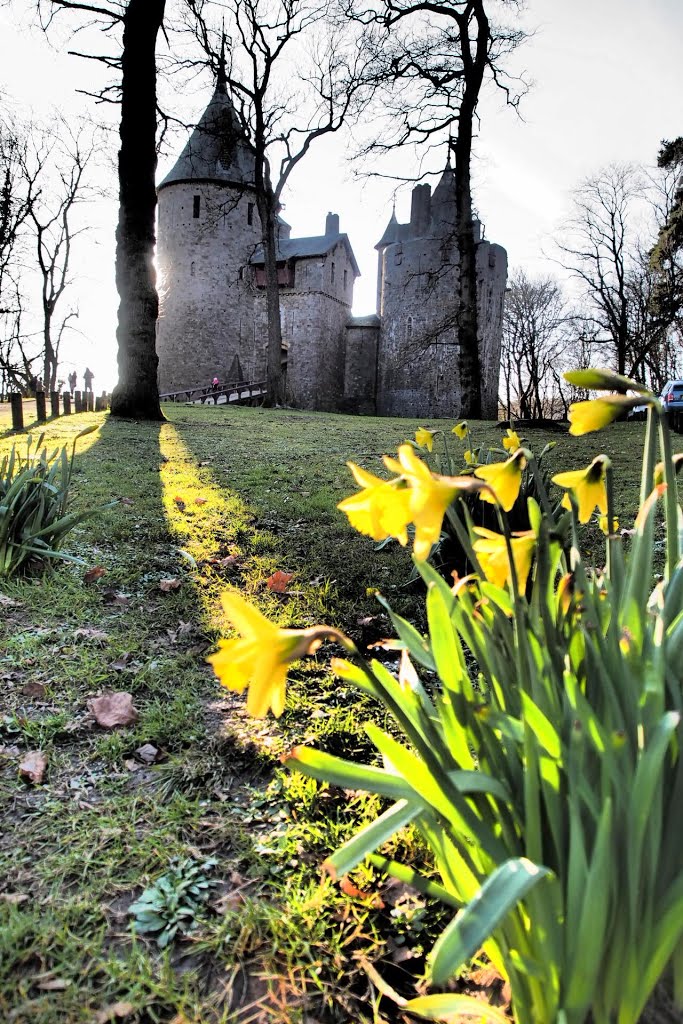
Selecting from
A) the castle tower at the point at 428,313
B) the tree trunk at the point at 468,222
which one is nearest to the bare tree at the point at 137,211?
the tree trunk at the point at 468,222

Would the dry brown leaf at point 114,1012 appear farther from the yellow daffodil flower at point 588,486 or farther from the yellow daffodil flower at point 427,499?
the yellow daffodil flower at point 588,486

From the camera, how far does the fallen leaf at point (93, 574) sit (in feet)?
10.1

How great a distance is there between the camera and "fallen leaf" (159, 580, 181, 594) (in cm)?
304

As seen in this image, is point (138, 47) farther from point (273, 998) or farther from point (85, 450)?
point (273, 998)

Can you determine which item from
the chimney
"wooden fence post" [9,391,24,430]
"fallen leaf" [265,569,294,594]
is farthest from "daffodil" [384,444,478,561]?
the chimney

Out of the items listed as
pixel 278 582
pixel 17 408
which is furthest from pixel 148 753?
pixel 17 408

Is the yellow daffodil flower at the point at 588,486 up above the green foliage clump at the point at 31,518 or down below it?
above

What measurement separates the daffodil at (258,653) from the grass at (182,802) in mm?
689

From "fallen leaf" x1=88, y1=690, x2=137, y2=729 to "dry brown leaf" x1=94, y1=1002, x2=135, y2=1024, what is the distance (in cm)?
95

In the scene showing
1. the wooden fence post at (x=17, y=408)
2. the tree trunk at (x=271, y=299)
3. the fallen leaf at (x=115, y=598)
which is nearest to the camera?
the fallen leaf at (x=115, y=598)

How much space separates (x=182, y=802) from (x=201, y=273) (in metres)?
31.0

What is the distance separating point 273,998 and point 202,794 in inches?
24.5

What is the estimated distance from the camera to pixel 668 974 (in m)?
0.96

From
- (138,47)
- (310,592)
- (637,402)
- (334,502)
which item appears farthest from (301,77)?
(637,402)
